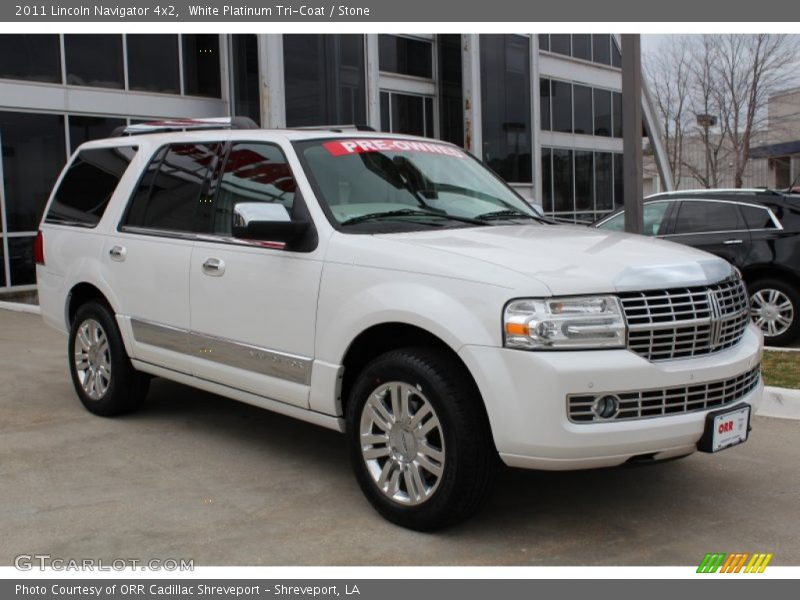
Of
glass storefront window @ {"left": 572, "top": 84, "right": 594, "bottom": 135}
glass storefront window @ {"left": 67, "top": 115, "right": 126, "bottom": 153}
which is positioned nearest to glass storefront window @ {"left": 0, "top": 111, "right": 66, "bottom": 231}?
glass storefront window @ {"left": 67, "top": 115, "right": 126, "bottom": 153}

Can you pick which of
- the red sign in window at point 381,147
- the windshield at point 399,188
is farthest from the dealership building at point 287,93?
the windshield at point 399,188

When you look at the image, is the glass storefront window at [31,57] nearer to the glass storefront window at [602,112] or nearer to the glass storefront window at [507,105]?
the glass storefront window at [507,105]

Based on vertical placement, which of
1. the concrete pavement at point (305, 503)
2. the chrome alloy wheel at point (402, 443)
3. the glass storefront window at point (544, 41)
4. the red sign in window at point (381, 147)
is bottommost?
the concrete pavement at point (305, 503)

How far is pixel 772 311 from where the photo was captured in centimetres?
949

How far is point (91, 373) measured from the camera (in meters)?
6.55

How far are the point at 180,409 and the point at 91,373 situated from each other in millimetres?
684

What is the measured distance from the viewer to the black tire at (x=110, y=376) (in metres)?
6.23

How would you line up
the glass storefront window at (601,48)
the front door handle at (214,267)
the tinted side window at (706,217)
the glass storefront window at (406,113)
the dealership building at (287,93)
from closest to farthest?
the front door handle at (214,267) < the tinted side window at (706,217) < the dealership building at (287,93) < the glass storefront window at (406,113) < the glass storefront window at (601,48)

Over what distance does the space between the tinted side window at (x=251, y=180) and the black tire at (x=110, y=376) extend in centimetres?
133

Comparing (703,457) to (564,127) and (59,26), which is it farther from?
(564,127)

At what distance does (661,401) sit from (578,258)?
0.74m

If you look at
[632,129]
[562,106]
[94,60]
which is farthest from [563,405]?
[562,106]

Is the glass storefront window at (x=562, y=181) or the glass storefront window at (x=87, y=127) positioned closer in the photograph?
the glass storefront window at (x=87, y=127)

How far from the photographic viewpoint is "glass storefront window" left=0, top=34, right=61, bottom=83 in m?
15.5
